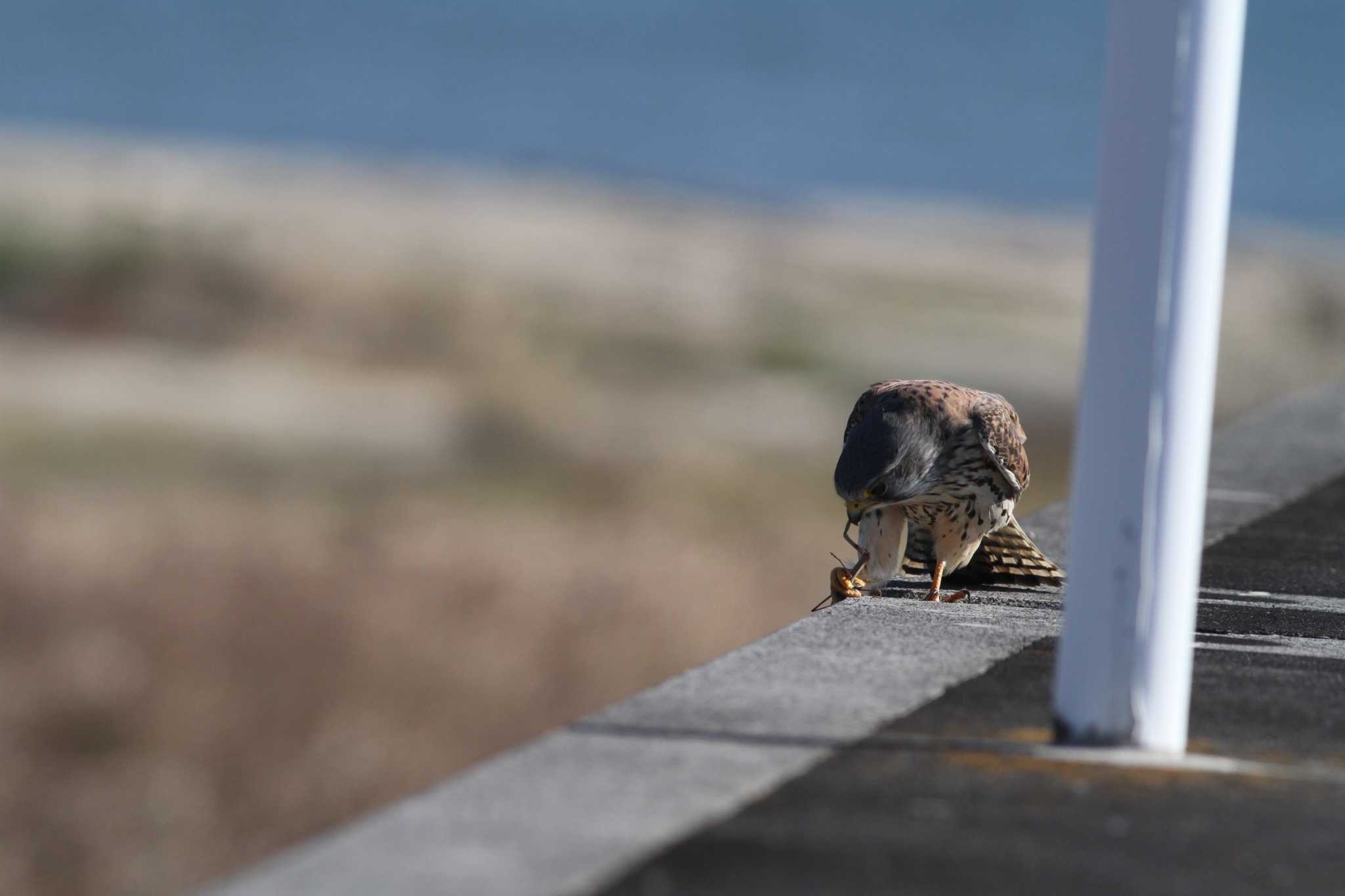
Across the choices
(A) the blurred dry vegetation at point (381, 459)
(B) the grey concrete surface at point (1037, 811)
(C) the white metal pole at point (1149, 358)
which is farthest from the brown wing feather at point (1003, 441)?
(A) the blurred dry vegetation at point (381, 459)

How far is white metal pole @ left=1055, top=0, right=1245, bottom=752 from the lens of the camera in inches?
135

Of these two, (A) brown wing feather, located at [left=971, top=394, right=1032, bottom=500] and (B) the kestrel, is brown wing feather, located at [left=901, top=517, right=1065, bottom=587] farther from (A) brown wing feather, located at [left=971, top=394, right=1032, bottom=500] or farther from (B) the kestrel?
(A) brown wing feather, located at [left=971, top=394, right=1032, bottom=500]

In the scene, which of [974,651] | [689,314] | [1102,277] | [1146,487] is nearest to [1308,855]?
[1146,487]

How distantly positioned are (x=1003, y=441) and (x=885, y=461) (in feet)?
1.44

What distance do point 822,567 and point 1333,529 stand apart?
509 inches

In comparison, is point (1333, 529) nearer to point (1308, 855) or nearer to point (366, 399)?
point (1308, 855)

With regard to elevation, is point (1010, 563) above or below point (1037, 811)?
above

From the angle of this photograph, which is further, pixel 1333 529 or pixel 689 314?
pixel 689 314

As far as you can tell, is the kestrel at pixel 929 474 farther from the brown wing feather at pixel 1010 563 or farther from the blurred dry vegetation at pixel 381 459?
the blurred dry vegetation at pixel 381 459

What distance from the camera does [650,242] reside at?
4216 centimetres

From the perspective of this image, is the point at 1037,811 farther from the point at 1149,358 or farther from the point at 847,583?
the point at 847,583

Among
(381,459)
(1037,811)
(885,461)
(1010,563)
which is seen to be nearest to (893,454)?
(885,461)

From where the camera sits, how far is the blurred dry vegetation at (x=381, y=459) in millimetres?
15836

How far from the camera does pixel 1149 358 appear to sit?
3469 mm
